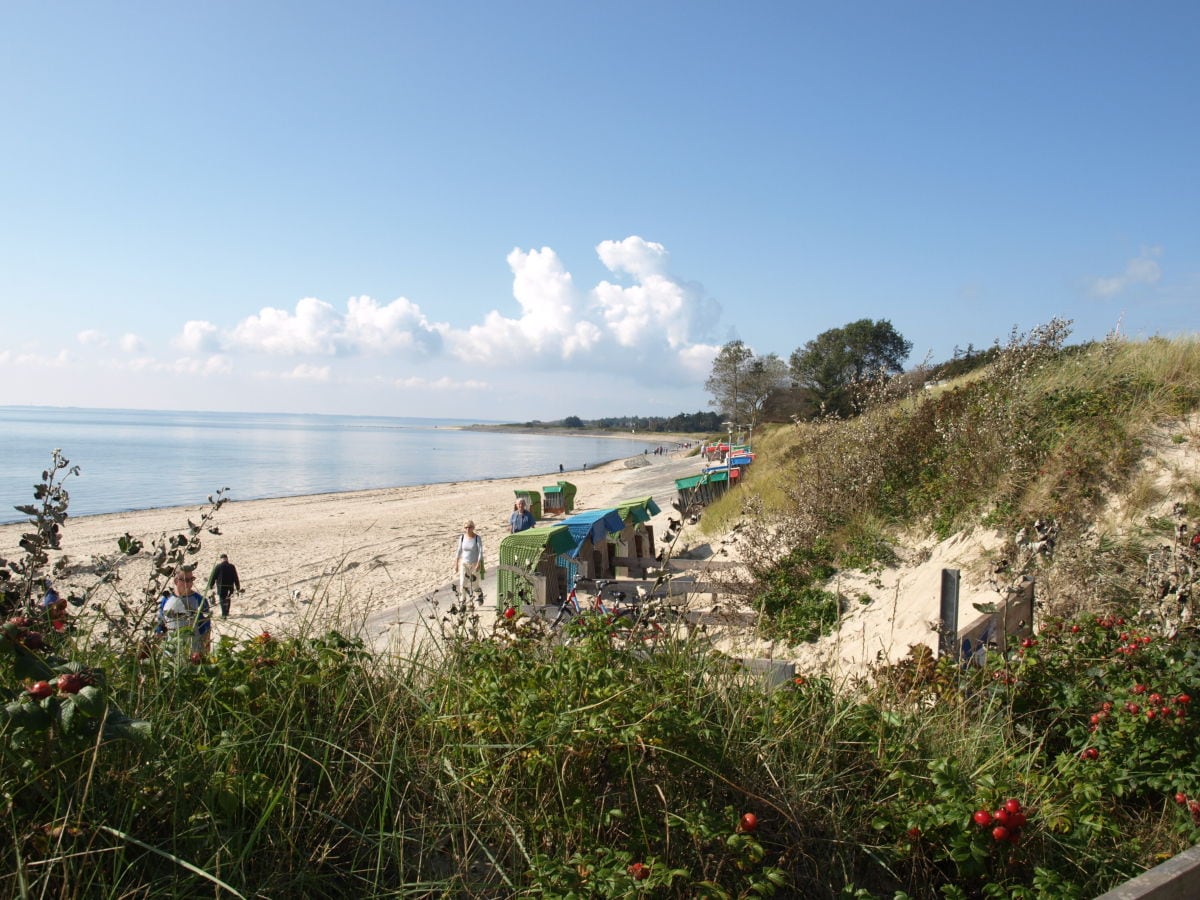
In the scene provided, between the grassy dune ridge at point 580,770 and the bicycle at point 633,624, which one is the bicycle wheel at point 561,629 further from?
the grassy dune ridge at point 580,770

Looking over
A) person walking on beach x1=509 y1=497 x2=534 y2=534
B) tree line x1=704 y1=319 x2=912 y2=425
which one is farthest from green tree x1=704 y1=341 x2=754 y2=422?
person walking on beach x1=509 y1=497 x2=534 y2=534

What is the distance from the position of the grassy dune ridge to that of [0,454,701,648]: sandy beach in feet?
2.31

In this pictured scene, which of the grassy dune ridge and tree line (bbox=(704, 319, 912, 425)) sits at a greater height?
tree line (bbox=(704, 319, 912, 425))

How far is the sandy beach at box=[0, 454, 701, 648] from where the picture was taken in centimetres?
1120

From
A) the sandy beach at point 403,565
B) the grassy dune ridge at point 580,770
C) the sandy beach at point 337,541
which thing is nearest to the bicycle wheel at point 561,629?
the grassy dune ridge at point 580,770

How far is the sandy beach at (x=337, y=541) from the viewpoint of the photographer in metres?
11.2

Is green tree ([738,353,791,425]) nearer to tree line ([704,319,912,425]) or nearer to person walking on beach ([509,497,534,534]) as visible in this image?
tree line ([704,319,912,425])

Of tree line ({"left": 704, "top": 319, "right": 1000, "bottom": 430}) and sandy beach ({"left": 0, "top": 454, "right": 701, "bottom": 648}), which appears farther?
tree line ({"left": 704, "top": 319, "right": 1000, "bottom": 430})

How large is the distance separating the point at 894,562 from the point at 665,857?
22.0 ft

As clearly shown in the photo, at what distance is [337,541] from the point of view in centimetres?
2200

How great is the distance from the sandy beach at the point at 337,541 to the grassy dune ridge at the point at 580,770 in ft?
2.31

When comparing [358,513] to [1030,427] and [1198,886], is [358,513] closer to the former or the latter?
[1030,427]

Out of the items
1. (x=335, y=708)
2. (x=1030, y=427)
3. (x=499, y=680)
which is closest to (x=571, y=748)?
(x=499, y=680)

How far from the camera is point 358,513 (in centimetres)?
3072
